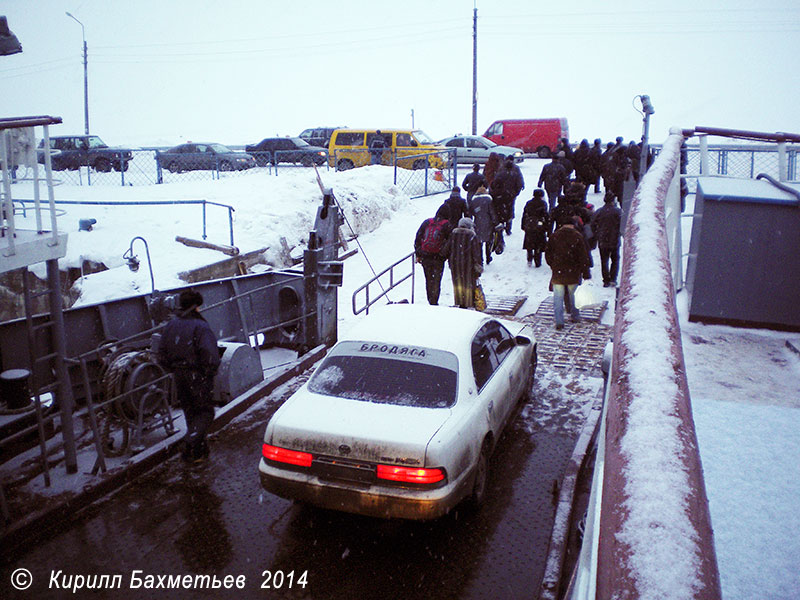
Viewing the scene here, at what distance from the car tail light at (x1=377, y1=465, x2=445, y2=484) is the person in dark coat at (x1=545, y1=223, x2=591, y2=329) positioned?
6.53m

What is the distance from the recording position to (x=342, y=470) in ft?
17.3

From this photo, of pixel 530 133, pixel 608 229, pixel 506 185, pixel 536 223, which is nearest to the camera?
pixel 608 229

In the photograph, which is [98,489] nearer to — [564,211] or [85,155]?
[564,211]

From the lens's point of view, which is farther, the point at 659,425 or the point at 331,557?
the point at 331,557

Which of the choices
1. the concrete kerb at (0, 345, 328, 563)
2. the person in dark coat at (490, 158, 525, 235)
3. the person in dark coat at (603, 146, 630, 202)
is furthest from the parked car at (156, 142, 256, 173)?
the concrete kerb at (0, 345, 328, 563)

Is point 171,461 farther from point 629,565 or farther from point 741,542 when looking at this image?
point 629,565

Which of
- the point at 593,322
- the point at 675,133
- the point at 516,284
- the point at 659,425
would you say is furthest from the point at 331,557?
the point at 516,284

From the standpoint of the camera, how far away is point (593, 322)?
463 inches

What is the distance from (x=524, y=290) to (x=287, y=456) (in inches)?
373

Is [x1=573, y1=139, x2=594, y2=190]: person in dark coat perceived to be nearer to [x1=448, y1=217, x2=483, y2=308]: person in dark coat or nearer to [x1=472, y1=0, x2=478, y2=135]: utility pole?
[x1=448, y1=217, x2=483, y2=308]: person in dark coat

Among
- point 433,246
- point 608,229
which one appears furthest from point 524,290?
point 433,246

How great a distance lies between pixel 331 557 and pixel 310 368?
5.17 m

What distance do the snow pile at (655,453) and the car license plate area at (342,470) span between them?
13.9ft

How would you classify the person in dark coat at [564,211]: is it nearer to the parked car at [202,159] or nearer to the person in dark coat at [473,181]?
the person in dark coat at [473,181]
